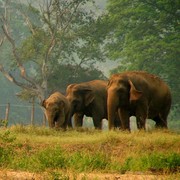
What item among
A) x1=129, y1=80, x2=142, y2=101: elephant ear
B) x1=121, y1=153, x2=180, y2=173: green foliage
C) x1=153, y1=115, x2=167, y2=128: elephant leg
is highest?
x1=129, y1=80, x2=142, y2=101: elephant ear

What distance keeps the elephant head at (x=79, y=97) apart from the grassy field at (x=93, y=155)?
3.41 m

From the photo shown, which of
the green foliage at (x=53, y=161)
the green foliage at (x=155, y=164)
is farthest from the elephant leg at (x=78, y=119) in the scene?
the green foliage at (x=53, y=161)

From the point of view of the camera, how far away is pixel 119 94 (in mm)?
18875

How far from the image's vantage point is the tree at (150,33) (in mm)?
33031

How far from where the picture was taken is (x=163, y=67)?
111 ft

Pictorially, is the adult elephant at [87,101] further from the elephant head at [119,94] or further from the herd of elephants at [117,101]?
the elephant head at [119,94]

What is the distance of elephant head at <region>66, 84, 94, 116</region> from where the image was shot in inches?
864

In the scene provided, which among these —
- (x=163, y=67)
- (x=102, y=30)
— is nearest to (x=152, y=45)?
(x=163, y=67)

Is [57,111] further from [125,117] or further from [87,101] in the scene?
[125,117]

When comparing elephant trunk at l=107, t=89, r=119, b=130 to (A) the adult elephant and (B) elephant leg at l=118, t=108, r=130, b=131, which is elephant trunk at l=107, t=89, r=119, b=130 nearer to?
(B) elephant leg at l=118, t=108, r=130, b=131

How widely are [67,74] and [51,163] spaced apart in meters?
25.6

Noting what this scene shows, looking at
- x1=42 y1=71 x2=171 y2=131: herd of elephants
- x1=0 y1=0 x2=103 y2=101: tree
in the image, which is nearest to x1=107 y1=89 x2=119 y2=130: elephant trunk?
x1=42 y1=71 x2=171 y2=131: herd of elephants

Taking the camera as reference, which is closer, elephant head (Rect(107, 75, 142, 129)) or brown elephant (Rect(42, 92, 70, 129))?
elephant head (Rect(107, 75, 142, 129))

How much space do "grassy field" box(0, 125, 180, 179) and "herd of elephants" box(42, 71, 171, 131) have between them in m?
1.84
